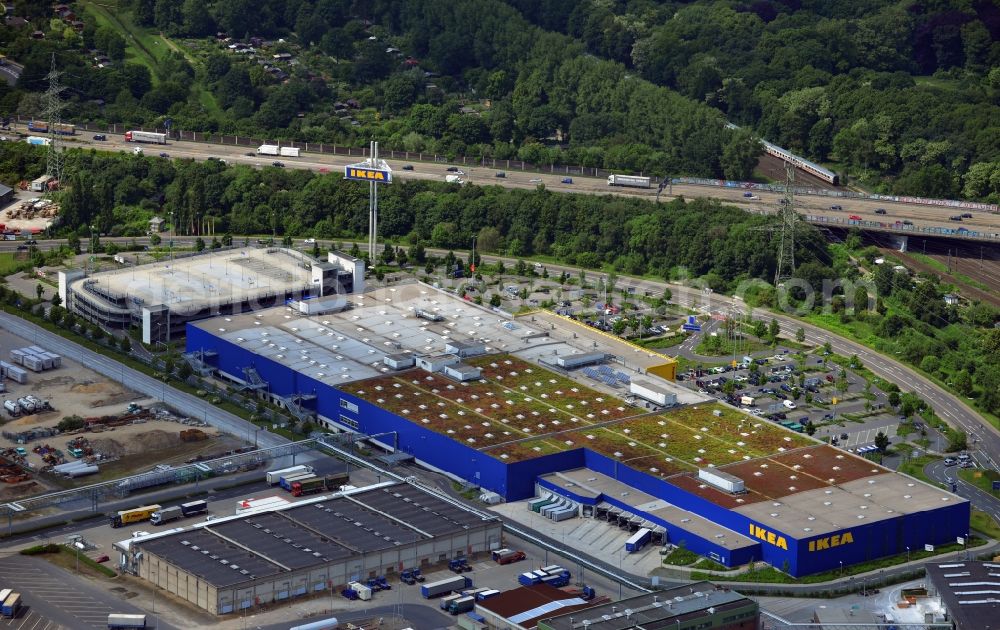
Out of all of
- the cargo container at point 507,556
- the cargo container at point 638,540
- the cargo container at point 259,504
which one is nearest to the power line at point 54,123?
the cargo container at point 259,504

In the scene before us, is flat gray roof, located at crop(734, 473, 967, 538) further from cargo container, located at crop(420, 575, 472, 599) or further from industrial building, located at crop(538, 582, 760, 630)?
cargo container, located at crop(420, 575, 472, 599)

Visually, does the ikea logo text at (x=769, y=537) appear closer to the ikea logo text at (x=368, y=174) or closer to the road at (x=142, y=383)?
the road at (x=142, y=383)

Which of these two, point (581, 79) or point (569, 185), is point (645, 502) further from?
point (581, 79)

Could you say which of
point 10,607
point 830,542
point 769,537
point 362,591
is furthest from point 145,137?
point 830,542

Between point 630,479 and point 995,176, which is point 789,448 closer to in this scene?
point 630,479

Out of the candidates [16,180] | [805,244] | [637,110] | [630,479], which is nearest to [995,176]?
[805,244]

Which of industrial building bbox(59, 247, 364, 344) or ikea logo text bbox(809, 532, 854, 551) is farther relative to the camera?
industrial building bbox(59, 247, 364, 344)

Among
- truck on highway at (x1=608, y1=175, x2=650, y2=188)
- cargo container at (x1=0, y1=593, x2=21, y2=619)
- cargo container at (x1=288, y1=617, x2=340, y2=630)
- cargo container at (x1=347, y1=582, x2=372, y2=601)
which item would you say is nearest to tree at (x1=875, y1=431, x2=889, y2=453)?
cargo container at (x1=347, y1=582, x2=372, y2=601)
